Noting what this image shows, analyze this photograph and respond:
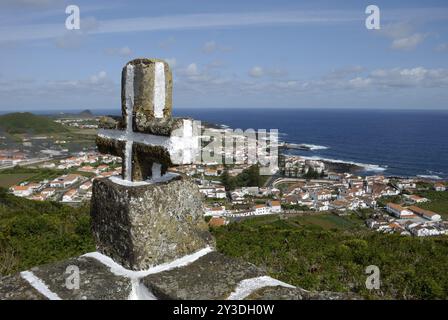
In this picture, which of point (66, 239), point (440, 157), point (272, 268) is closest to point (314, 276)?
point (272, 268)

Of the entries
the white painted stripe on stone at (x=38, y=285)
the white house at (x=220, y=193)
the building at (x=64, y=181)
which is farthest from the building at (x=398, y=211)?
the white painted stripe on stone at (x=38, y=285)

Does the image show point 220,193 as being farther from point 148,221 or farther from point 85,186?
point 148,221

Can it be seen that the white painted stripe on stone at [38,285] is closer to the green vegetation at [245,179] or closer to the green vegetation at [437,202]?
the green vegetation at [437,202]

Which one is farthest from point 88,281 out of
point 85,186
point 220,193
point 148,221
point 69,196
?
point 85,186

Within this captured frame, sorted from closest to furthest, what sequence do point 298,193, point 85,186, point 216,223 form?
point 216,223 < point 85,186 < point 298,193

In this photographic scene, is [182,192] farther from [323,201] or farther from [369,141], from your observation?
[369,141]

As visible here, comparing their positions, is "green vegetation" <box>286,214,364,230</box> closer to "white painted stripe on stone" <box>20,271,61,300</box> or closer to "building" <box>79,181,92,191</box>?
"building" <box>79,181,92,191</box>
